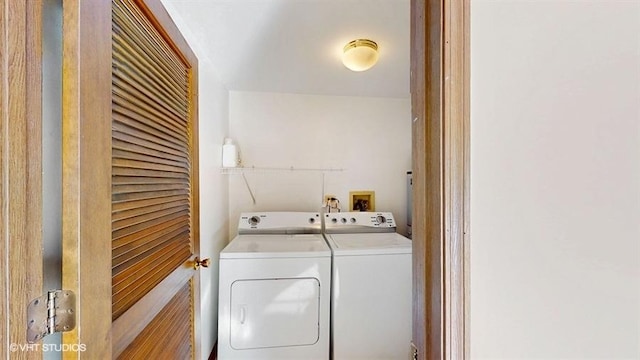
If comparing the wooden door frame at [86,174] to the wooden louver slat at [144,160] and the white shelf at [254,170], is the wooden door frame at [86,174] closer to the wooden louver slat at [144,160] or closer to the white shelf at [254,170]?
Result: the wooden louver slat at [144,160]

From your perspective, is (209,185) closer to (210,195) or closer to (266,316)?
(210,195)

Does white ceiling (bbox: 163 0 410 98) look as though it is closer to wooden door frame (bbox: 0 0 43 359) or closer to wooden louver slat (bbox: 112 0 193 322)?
wooden louver slat (bbox: 112 0 193 322)

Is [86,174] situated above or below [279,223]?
above

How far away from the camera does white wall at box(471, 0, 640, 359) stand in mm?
561

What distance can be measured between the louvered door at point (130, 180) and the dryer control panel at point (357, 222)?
57.2 inches

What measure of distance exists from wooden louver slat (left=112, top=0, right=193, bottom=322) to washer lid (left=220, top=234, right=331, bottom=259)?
0.66 meters

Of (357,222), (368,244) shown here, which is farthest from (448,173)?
(357,222)

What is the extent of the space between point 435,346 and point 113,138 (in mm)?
886

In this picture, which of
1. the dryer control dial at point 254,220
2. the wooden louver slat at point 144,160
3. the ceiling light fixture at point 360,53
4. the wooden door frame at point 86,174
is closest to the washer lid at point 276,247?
the dryer control dial at point 254,220

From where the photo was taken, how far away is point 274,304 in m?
1.77

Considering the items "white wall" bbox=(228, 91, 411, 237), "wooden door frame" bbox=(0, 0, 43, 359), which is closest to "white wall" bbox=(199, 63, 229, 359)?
"white wall" bbox=(228, 91, 411, 237)

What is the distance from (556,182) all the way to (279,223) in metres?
2.11

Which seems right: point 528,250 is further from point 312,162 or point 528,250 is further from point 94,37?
point 312,162

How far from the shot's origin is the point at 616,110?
0.60 m
